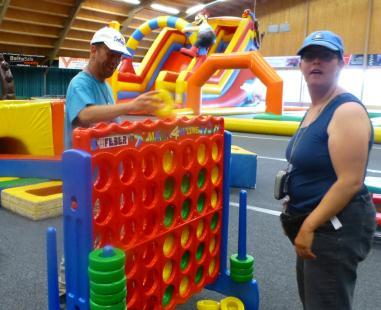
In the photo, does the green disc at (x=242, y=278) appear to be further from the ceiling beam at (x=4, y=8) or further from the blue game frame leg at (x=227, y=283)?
the ceiling beam at (x=4, y=8)

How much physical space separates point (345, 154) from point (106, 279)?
34.3 inches

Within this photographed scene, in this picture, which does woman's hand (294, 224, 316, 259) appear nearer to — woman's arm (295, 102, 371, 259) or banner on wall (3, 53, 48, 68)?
woman's arm (295, 102, 371, 259)

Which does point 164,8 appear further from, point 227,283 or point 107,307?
point 107,307

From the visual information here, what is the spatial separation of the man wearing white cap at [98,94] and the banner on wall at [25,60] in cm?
1460

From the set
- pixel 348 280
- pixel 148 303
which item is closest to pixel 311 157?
pixel 348 280

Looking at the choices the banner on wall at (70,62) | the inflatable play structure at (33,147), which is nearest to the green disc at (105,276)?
the inflatable play structure at (33,147)

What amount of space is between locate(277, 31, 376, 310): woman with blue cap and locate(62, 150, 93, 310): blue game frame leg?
0.75m

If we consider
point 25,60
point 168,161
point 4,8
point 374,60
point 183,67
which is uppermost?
point 4,8

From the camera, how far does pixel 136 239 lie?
1.65 metres

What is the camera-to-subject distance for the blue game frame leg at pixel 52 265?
4.88 ft

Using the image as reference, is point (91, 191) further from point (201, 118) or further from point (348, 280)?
point (348, 280)

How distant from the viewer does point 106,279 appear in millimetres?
Result: 1315

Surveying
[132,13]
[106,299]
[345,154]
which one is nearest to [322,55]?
[345,154]

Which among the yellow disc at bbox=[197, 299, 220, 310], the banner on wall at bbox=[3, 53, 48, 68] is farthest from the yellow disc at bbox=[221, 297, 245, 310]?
the banner on wall at bbox=[3, 53, 48, 68]
